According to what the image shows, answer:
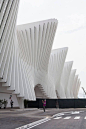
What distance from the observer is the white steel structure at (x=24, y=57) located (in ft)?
80.0

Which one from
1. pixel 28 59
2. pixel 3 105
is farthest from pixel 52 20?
pixel 3 105

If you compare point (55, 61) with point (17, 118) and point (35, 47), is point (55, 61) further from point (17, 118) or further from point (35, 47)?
point (17, 118)

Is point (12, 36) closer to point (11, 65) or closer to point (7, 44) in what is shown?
point (7, 44)

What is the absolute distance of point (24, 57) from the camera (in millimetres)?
35938

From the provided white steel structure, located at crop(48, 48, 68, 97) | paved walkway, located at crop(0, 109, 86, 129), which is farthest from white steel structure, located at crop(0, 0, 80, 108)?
paved walkway, located at crop(0, 109, 86, 129)

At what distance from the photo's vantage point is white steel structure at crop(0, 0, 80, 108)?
24375 millimetres

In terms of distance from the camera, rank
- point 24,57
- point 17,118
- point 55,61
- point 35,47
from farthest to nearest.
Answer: point 55,61
point 35,47
point 24,57
point 17,118

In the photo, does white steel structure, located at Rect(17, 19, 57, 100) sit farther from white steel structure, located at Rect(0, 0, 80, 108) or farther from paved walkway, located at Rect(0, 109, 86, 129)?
paved walkway, located at Rect(0, 109, 86, 129)

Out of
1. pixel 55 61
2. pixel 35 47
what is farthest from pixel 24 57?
pixel 55 61

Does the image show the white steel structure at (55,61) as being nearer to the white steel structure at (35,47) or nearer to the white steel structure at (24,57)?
the white steel structure at (24,57)

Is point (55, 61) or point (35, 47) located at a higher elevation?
point (55, 61)

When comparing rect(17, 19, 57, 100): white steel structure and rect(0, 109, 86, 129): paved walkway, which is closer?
rect(0, 109, 86, 129): paved walkway

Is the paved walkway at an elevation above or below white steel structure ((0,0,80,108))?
below

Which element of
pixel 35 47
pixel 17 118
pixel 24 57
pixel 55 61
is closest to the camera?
pixel 17 118
